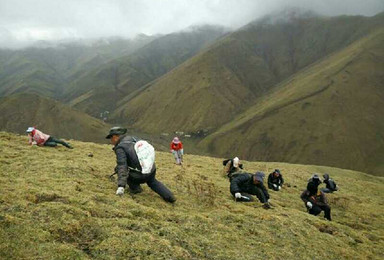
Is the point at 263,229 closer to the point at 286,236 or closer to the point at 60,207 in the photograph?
the point at 286,236

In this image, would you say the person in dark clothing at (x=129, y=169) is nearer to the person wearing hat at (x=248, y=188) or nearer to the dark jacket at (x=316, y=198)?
the person wearing hat at (x=248, y=188)

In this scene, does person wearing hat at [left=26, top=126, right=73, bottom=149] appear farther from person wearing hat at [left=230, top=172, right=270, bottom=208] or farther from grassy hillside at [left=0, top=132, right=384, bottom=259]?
person wearing hat at [left=230, top=172, right=270, bottom=208]

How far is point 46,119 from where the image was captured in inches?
7116

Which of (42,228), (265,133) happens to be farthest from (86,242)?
(265,133)

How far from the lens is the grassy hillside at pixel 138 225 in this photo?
27.3ft

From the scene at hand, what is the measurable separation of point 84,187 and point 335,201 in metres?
17.6

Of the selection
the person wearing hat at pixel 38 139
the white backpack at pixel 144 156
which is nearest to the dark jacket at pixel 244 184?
the white backpack at pixel 144 156

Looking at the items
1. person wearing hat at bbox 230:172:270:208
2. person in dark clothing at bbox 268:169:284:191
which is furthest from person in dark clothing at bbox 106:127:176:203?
person in dark clothing at bbox 268:169:284:191

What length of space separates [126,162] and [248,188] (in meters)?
7.77

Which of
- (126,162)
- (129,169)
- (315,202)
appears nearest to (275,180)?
(315,202)

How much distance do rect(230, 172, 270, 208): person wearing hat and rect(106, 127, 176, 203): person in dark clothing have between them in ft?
15.7

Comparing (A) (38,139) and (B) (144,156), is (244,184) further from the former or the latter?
(A) (38,139)

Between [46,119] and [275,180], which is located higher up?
[46,119]

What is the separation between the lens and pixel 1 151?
63.6ft
